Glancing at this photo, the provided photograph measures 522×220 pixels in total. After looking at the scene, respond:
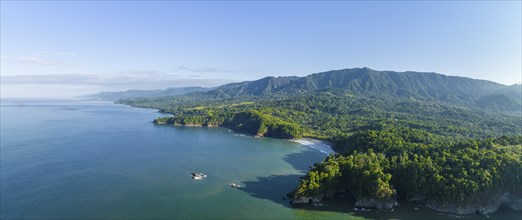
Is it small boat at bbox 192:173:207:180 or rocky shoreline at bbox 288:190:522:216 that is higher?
rocky shoreline at bbox 288:190:522:216

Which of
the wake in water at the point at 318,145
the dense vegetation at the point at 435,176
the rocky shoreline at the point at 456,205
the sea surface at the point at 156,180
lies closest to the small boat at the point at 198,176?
the sea surface at the point at 156,180

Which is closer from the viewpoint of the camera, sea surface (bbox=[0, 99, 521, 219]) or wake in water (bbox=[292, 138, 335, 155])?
sea surface (bbox=[0, 99, 521, 219])

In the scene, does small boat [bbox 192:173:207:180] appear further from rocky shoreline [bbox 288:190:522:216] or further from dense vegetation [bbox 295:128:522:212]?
dense vegetation [bbox 295:128:522:212]

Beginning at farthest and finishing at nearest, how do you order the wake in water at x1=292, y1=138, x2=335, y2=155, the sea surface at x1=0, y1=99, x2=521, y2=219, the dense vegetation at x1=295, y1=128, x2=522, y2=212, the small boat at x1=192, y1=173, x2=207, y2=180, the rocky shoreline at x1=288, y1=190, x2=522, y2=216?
the wake in water at x1=292, y1=138, x2=335, y2=155 < the small boat at x1=192, y1=173, x2=207, y2=180 < the dense vegetation at x1=295, y1=128, x2=522, y2=212 < the rocky shoreline at x1=288, y1=190, x2=522, y2=216 < the sea surface at x1=0, y1=99, x2=521, y2=219

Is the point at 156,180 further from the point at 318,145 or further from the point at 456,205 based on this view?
the point at 318,145

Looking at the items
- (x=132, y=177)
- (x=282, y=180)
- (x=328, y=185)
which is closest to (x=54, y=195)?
(x=132, y=177)

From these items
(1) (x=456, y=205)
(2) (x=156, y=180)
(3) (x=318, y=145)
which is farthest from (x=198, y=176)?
(3) (x=318, y=145)

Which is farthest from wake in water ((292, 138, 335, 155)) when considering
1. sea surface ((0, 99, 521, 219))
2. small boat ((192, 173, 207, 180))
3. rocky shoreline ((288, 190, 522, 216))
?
rocky shoreline ((288, 190, 522, 216))

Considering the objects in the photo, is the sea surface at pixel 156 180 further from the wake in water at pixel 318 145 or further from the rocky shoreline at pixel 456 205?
the rocky shoreline at pixel 456 205
